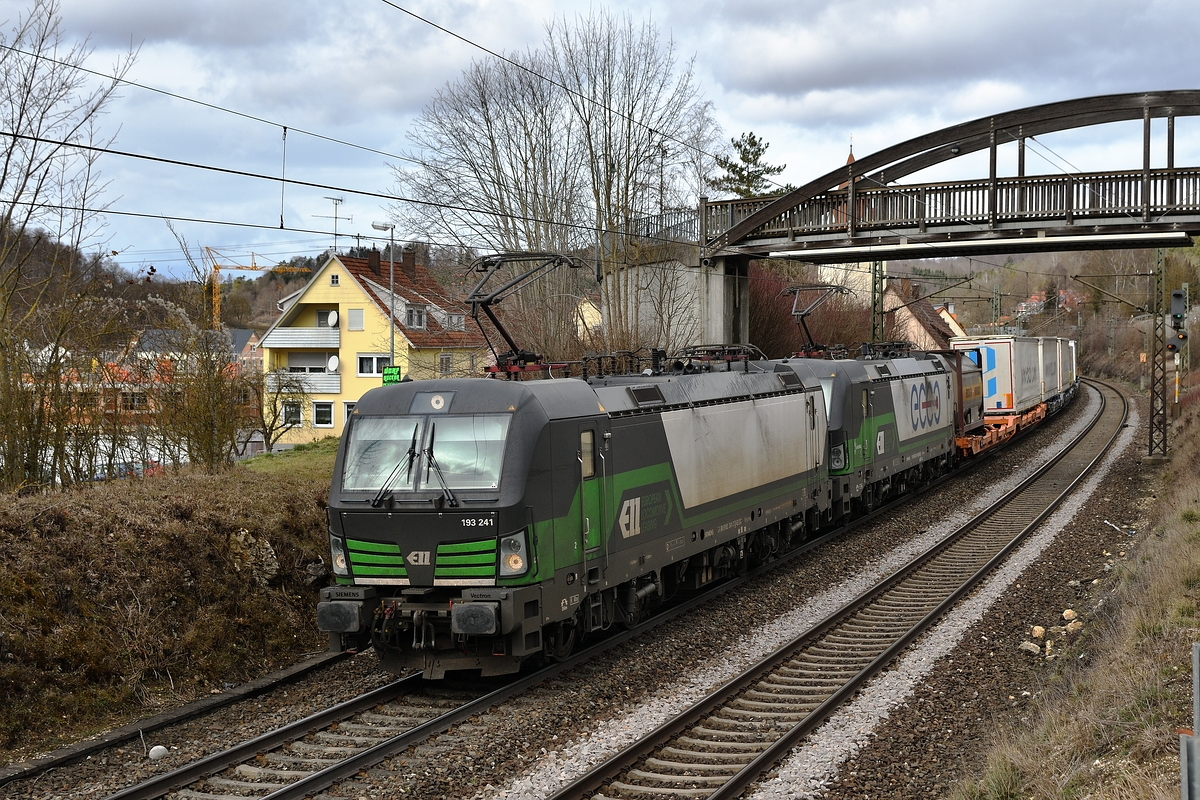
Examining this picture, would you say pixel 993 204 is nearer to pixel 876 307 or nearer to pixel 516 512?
pixel 876 307

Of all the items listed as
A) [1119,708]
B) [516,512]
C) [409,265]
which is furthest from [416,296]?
[1119,708]

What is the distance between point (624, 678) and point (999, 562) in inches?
352

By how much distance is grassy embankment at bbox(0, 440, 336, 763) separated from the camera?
31.2 ft

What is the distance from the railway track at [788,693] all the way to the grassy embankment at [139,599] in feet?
15.8

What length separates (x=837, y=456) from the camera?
1962 centimetres

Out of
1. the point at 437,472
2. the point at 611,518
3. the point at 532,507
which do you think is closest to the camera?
the point at 532,507

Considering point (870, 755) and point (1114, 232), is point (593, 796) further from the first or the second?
point (1114, 232)

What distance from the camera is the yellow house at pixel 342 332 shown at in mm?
44000

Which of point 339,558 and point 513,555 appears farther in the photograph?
point 339,558

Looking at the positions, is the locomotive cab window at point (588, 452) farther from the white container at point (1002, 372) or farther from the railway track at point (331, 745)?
the white container at point (1002, 372)

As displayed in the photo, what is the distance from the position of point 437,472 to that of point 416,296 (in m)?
34.8

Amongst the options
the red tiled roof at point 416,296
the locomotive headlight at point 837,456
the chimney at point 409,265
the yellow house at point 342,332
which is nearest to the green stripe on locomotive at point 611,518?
the locomotive headlight at point 837,456

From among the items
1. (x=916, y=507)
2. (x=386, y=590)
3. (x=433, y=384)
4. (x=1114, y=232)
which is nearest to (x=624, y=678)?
(x=386, y=590)

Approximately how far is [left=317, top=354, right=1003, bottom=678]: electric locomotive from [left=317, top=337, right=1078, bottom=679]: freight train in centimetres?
2
